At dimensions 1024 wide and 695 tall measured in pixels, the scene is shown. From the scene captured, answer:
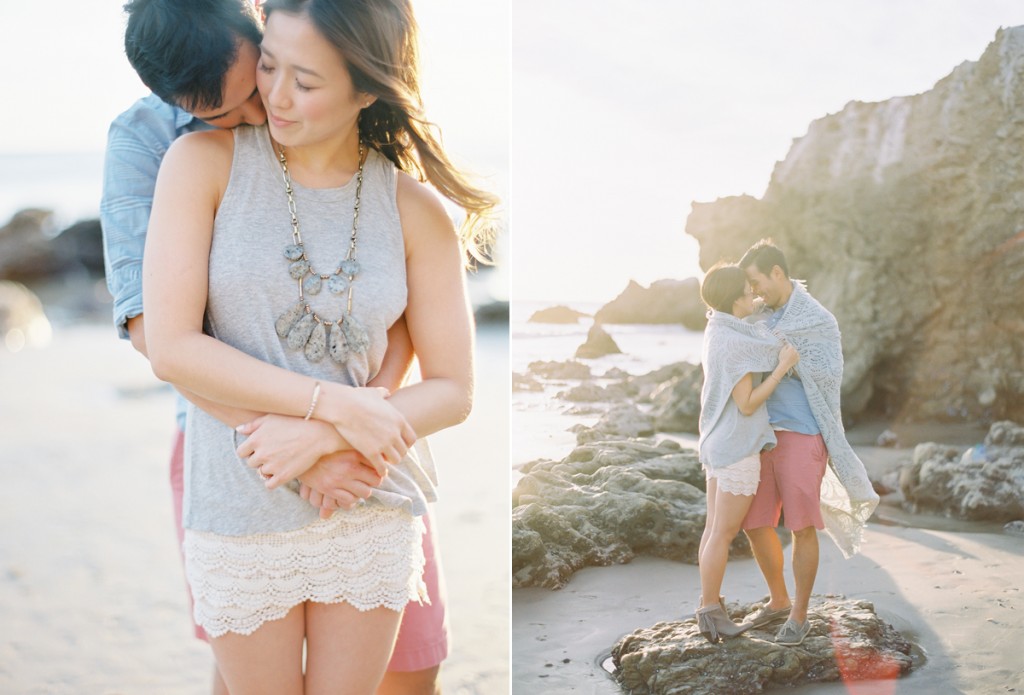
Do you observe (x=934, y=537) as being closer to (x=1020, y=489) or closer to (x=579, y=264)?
(x=1020, y=489)

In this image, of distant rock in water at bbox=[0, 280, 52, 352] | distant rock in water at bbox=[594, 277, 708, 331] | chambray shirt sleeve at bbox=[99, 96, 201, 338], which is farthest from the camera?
distant rock in water at bbox=[0, 280, 52, 352]

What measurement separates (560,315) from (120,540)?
3014 mm

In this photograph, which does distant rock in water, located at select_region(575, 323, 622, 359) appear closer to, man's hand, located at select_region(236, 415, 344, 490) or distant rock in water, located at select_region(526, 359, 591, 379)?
distant rock in water, located at select_region(526, 359, 591, 379)

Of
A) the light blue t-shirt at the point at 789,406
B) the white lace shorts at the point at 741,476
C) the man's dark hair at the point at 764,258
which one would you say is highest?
the man's dark hair at the point at 764,258

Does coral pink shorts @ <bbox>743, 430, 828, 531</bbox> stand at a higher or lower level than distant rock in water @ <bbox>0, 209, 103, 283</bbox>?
lower

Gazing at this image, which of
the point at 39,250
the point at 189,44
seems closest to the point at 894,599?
the point at 189,44

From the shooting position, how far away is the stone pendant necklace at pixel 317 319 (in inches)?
56.4

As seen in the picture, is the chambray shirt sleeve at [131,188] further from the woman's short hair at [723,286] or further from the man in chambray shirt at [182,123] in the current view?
the woman's short hair at [723,286]

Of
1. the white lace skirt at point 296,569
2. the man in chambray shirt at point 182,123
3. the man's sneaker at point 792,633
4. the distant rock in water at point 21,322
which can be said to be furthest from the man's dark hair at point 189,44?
the distant rock in water at point 21,322

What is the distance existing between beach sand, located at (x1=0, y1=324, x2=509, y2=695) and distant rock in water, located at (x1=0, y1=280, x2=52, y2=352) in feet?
3.26

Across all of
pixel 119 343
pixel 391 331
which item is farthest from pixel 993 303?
pixel 119 343

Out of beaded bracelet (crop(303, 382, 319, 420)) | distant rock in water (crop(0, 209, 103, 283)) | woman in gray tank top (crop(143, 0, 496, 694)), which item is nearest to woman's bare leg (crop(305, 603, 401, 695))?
woman in gray tank top (crop(143, 0, 496, 694))

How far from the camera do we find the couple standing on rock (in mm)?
2709

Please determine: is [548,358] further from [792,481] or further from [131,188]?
[131,188]
